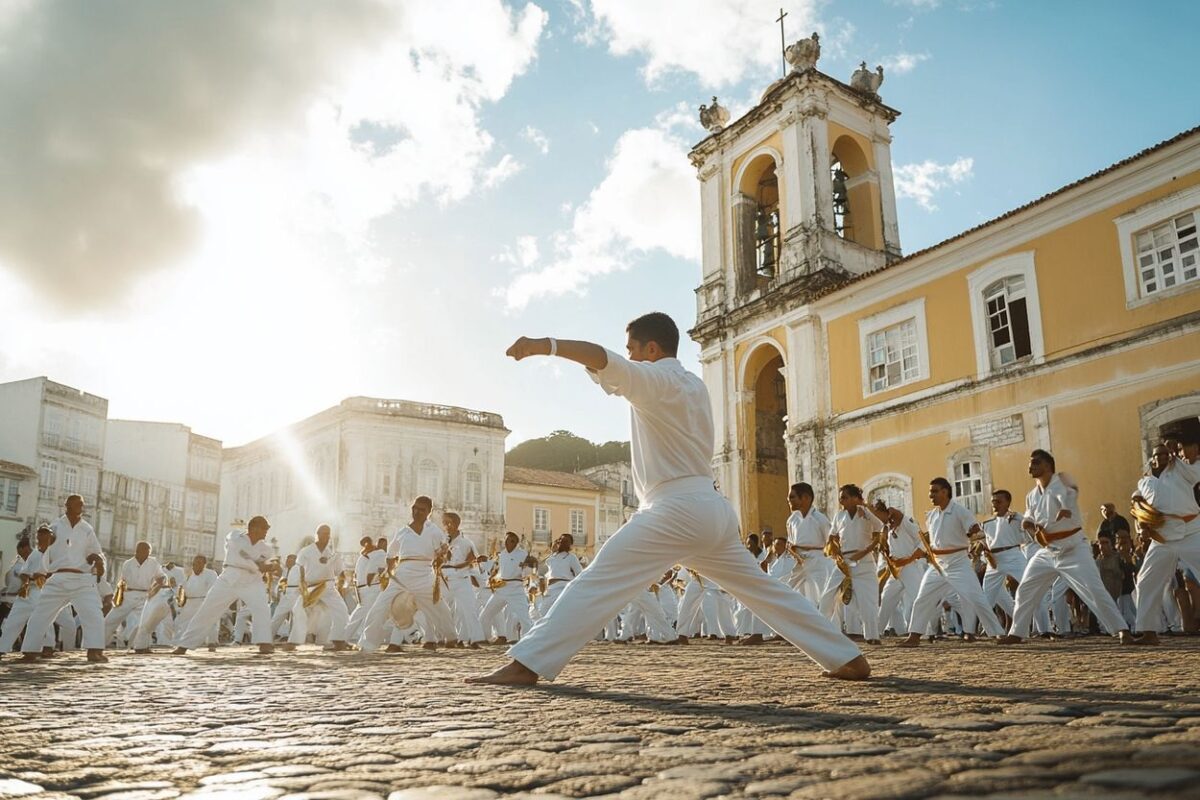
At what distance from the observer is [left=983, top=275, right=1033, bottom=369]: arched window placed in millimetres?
20141

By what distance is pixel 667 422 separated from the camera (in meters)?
5.42

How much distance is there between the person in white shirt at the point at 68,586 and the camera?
37.0 ft

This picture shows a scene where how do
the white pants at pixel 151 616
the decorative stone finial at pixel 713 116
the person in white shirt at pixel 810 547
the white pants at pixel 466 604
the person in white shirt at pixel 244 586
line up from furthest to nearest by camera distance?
the decorative stone finial at pixel 713 116, the white pants at pixel 151 616, the white pants at pixel 466 604, the person in white shirt at pixel 810 547, the person in white shirt at pixel 244 586

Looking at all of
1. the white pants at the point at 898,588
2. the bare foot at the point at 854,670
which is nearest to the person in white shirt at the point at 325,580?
the white pants at the point at 898,588

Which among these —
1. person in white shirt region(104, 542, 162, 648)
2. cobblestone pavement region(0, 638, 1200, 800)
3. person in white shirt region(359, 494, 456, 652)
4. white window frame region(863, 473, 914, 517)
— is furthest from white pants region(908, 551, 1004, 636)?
person in white shirt region(104, 542, 162, 648)

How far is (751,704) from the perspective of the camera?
426cm

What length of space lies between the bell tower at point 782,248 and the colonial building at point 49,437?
32.7 metres

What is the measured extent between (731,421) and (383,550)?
12979 millimetres

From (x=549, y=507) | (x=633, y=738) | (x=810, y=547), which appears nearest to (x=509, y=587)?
(x=810, y=547)

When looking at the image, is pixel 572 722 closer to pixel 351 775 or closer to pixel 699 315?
pixel 351 775

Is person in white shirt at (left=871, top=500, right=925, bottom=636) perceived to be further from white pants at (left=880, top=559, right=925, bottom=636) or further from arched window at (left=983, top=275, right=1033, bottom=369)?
arched window at (left=983, top=275, right=1033, bottom=369)

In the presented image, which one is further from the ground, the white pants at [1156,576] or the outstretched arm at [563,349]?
the outstretched arm at [563,349]

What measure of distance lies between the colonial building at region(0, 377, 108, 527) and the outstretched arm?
4504cm

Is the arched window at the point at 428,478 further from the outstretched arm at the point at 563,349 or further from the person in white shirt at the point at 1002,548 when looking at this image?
the outstretched arm at the point at 563,349
